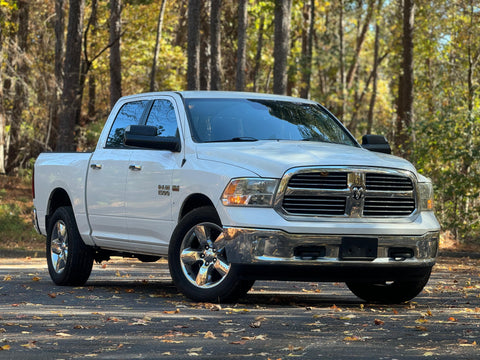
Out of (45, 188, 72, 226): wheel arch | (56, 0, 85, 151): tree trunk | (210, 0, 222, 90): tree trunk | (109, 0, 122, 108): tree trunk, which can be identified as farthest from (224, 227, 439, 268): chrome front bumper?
(109, 0, 122, 108): tree trunk

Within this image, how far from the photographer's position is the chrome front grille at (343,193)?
30.1 feet

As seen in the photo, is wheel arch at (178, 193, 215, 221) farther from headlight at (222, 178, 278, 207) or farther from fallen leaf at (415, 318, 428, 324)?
fallen leaf at (415, 318, 428, 324)

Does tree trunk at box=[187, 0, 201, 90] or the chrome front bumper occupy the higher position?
tree trunk at box=[187, 0, 201, 90]

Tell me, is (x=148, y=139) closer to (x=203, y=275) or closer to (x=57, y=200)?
(x=203, y=275)

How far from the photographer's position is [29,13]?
115 ft

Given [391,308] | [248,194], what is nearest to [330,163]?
[248,194]

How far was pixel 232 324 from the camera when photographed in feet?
26.9

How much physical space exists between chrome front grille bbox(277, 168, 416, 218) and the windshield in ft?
4.27

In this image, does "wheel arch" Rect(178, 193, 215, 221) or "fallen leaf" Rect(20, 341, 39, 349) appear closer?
"fallen leaf" Rect(20, 341, 39, 349)

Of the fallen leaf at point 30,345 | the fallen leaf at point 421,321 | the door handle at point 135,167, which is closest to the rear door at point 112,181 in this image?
the door handle at point 135,167

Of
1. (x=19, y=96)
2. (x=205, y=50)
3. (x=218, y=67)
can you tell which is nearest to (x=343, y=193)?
(x=218, y=67)

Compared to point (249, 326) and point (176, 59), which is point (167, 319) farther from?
point (176, 59)

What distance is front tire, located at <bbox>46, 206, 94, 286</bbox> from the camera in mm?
12125

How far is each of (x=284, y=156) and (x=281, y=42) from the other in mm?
15652
